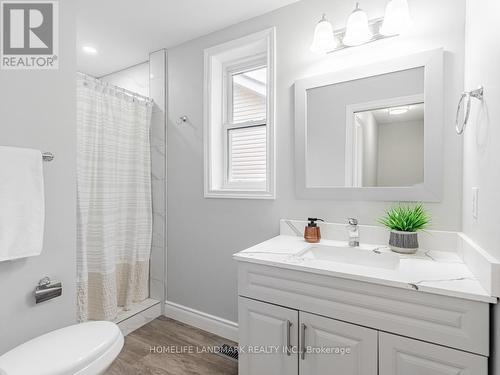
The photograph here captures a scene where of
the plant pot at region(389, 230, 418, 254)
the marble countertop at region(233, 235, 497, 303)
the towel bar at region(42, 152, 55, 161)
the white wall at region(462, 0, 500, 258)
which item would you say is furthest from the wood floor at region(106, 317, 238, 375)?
the white wall at region(462, 0, 500, 258)

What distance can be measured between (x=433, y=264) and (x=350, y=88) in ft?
3.39

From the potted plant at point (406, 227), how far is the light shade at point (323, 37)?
1.02m

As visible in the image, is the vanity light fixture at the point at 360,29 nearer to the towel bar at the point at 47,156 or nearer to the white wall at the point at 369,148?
the white wall at the point at 369,148

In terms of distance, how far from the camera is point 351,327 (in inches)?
42.9

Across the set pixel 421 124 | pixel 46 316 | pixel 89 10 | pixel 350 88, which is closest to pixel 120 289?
pixel 46 316

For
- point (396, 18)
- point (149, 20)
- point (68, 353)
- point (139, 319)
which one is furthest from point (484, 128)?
point (139, 319)

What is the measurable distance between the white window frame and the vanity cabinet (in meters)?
0.77

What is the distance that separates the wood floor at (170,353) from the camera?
1.71 meters

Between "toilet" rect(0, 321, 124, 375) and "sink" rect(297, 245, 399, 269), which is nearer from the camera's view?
"toilet" rect(0, 321, 124, 375)

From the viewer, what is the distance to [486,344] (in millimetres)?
872

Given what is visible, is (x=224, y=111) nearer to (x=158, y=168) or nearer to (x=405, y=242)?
(x=158, y=168)

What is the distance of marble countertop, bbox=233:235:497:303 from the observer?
931 mm

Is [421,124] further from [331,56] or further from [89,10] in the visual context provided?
[89,10]

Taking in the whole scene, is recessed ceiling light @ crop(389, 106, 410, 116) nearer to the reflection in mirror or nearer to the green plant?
the reflection in mirror
